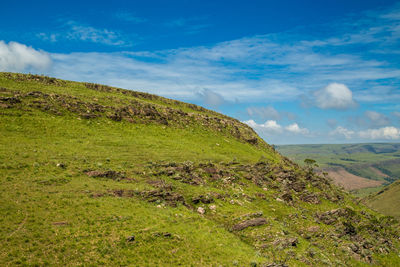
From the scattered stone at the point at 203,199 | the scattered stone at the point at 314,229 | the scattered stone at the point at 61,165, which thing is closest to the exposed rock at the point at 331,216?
the scattered stone at the point at 314,229

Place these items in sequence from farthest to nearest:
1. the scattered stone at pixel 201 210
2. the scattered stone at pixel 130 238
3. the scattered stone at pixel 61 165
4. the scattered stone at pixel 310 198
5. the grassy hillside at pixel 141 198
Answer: the scattered stone at pixel 310 198 < the scattered stone at pixel 61 165 < the scattered stone at pixel 201 210 < the scattered stone at pixel 130 238 < the grassy hillside at pixel 141 198

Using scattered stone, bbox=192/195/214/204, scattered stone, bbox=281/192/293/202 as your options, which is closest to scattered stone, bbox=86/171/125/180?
scattered stone, bbox=192/195/214/204

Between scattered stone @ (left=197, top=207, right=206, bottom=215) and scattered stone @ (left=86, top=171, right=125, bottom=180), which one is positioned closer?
scattered stone @ (left=197, top=207, right=206, bottom=215)

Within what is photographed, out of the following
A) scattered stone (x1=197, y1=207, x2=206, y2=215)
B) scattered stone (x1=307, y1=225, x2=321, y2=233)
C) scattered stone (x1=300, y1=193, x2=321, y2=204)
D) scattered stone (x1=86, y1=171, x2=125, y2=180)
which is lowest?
scattered stone (x1=307, y1=225, x2=321, y2=233)

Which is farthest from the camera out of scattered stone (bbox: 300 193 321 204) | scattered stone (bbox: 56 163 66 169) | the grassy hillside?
scattered stone (bbox: 300 193 321 204)

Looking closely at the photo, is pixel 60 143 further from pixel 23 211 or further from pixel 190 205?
pixel 190 205

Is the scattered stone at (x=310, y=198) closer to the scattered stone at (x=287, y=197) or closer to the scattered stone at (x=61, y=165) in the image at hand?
the scattered stone at (x=287, y=197)

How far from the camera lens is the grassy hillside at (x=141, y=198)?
23.6 m

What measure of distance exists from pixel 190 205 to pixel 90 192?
14840 mm

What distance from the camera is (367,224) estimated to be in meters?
51.6

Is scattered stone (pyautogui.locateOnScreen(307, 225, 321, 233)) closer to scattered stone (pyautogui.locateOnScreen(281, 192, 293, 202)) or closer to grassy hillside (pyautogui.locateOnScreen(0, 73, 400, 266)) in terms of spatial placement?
grassy hillside (pyautogui.locateOnScreen(0, 73, 400, 266))

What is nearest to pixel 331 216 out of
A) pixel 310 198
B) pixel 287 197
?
pixel 310 198

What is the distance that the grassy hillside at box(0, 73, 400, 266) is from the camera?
23.6 m

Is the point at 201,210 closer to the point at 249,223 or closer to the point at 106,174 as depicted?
the point at 249,223
